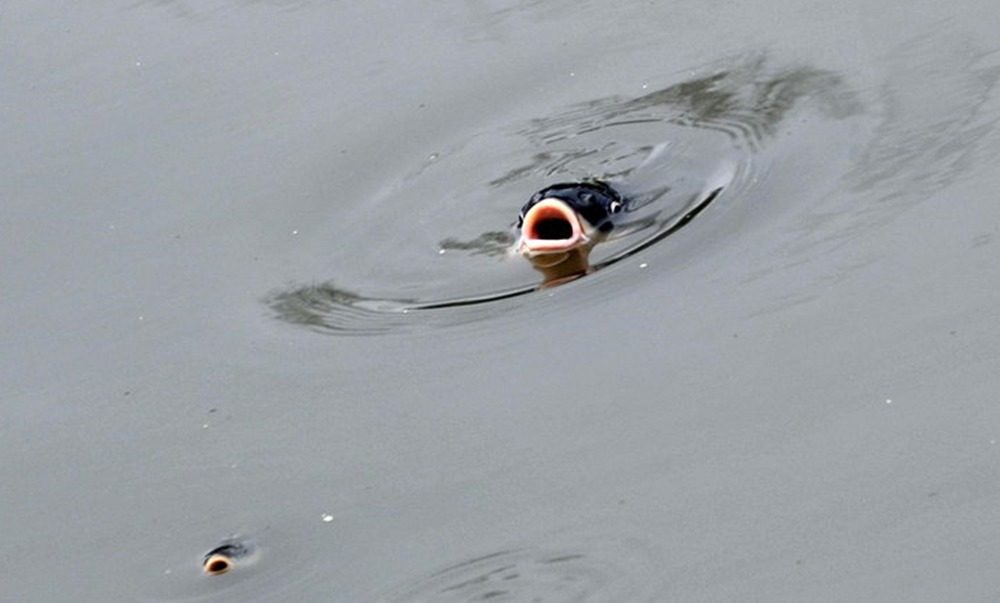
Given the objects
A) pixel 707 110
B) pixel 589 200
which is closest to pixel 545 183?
pixel 589 200

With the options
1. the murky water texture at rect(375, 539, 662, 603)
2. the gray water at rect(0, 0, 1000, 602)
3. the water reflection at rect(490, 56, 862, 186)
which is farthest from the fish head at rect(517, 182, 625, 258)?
the murky water texture at rect(375, 539, 662, 603)

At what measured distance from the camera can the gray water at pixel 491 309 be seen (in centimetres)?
512

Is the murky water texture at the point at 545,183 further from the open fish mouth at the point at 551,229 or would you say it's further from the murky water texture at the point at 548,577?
the murky water texture at the point at 548,577

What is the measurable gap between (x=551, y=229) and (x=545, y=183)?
1.94 ft

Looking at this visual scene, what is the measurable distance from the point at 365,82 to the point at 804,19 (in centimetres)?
181

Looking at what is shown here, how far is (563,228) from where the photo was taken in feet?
22.2

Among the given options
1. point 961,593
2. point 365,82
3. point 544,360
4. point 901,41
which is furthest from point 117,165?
point 961,593

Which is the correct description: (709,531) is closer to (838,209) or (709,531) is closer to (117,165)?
(838,209)

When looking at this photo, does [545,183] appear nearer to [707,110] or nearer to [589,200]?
[589,200]

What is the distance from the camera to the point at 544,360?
5.95 m

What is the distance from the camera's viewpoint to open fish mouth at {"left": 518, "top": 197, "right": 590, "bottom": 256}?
22.0 ft

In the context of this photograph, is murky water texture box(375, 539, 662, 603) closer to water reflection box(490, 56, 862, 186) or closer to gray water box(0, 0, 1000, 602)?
gray water box(0, 0, 1000, 602)

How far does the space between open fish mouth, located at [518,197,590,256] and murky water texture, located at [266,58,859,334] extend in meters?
0.09

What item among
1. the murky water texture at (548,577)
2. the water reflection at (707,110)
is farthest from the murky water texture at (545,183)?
the murky water texture at (548,577)
